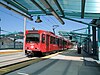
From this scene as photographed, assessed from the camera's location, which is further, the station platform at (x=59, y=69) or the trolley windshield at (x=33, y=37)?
the trolley windshield at (x=33, y=37)

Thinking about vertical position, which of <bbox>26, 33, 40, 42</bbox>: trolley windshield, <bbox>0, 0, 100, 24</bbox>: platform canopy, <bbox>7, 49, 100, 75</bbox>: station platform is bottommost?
<bbox>7, 49, 100, 75</bbox>: station platform

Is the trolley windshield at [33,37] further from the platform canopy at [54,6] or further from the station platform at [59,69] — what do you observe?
the station platform at [59,69]

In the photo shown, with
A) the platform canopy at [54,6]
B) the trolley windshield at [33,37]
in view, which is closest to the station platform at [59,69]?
the platform canopy at [54,6]

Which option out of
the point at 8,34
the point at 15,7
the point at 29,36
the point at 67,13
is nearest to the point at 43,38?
the point at 29,36

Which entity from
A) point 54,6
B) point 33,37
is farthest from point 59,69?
point 33,37

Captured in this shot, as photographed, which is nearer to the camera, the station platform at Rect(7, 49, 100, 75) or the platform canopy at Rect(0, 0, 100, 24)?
the station platform at Rect(7, 49, 100, 75)

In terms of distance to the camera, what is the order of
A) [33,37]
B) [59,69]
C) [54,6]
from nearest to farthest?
1. [59,69]
2. [54,6]
3. [33,37]

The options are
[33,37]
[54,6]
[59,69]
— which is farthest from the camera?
[33,37]

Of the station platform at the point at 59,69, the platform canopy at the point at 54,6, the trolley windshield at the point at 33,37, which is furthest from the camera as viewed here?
the trolley windshield at the point at 33,37

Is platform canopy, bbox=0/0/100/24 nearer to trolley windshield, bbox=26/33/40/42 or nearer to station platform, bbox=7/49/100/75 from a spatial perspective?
station platform, bbox=7/49/100/75

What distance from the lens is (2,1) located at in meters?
12.7

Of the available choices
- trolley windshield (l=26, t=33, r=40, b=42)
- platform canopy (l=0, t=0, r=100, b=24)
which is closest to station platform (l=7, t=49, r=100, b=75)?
platform canopy (l=0, t=0, r=100, b=24)

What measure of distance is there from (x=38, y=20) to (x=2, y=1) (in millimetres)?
6479

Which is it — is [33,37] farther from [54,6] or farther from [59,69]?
[59,69]
